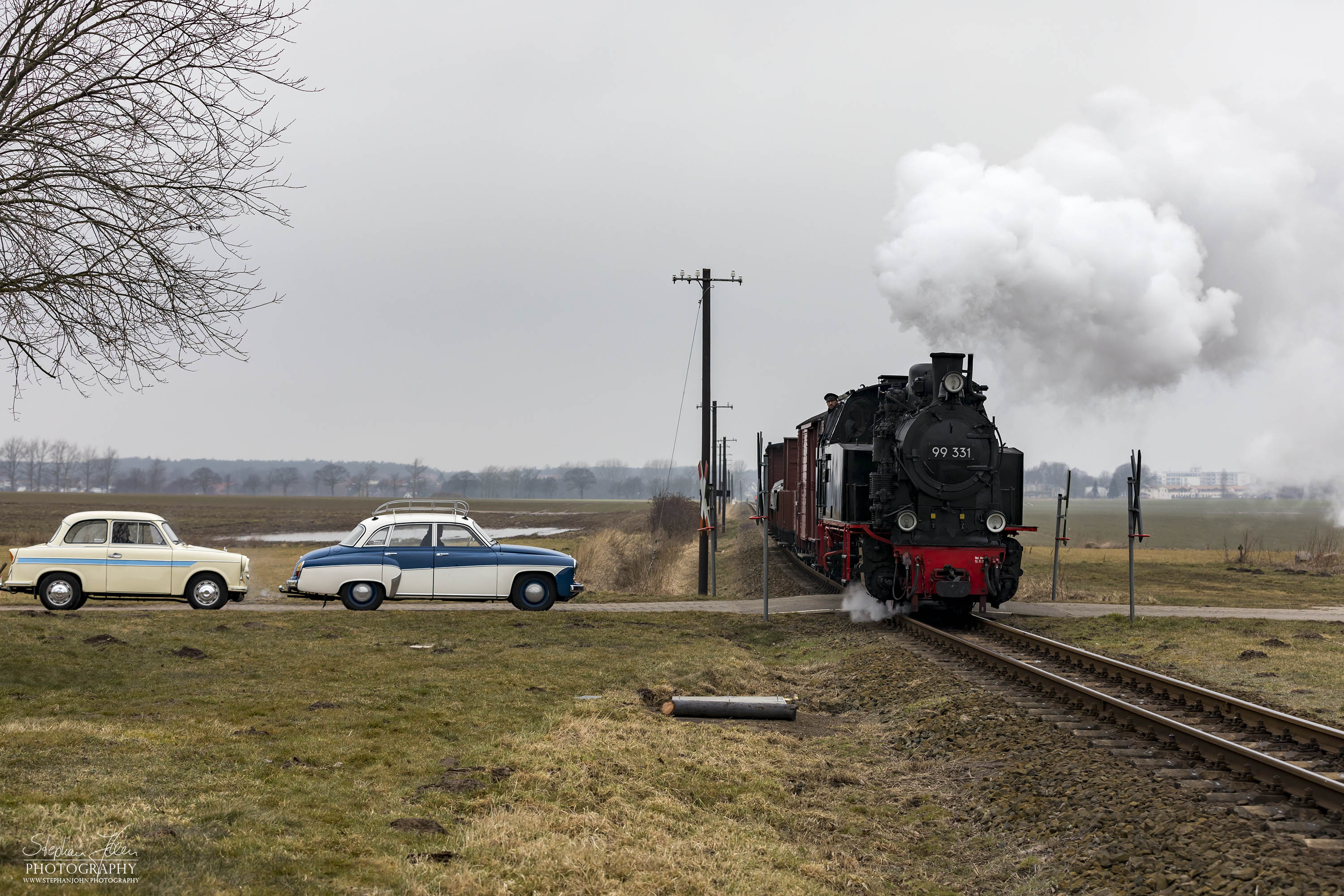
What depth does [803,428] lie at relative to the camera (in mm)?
26906

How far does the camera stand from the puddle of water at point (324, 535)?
5859 centimetres

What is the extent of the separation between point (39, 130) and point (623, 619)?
37.8 feet

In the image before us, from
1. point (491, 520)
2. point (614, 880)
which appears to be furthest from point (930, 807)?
point (491, 520)

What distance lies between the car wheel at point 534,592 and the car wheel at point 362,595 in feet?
7.42

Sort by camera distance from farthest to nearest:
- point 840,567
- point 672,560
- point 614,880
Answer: point 672,560 → point 840,567 → point 614,880

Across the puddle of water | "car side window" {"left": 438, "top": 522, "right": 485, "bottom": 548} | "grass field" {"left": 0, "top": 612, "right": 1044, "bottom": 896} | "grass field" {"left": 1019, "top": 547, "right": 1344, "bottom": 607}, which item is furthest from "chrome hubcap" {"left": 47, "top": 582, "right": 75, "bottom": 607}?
the puddle of water

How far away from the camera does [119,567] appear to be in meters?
17.1

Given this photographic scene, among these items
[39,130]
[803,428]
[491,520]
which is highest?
[39,130]

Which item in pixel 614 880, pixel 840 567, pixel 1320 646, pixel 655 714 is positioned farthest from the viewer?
pixel 840 567

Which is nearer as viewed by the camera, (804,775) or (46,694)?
(804,775)

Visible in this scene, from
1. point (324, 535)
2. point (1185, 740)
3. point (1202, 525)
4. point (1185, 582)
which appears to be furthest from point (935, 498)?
point (1202, 525)

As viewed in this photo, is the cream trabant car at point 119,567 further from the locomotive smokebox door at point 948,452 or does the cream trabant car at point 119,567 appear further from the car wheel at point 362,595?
the locomotive smokebox door at point 948,452

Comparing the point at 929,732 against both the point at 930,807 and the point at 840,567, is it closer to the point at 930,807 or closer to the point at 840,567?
the point at 930,807
